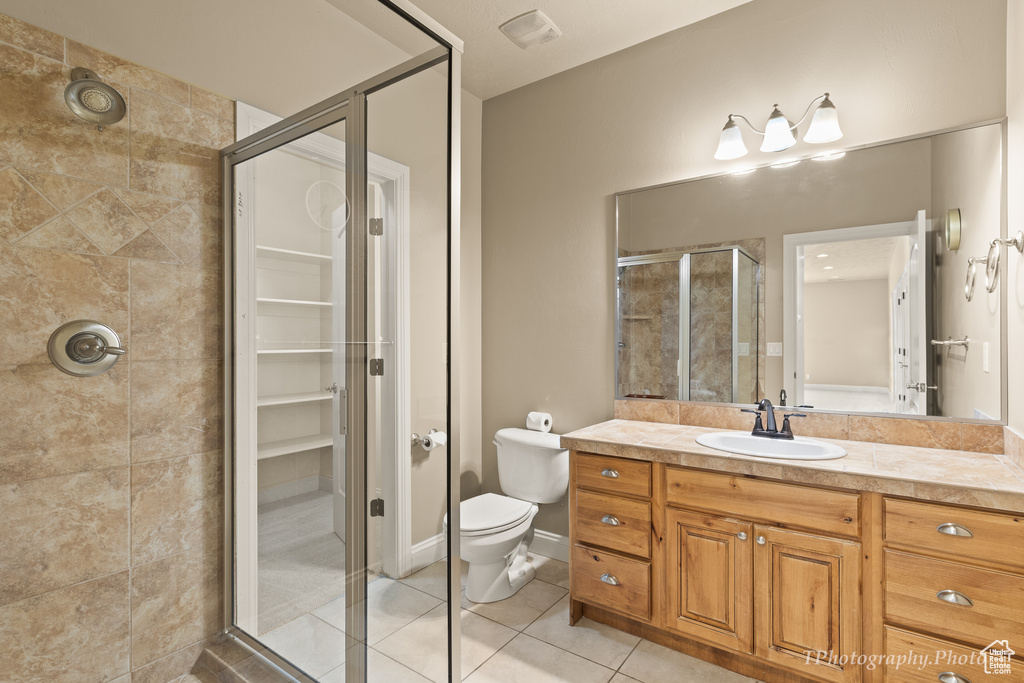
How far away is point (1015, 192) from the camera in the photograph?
5.20 feet

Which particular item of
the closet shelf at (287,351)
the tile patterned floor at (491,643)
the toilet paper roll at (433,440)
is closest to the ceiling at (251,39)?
the closet shelf at (287,351)

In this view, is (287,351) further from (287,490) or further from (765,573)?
(765,573)

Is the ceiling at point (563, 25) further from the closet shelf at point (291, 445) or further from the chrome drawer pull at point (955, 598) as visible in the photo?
the chrome drawer pull at point (955, 598)

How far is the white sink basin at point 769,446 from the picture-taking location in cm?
179

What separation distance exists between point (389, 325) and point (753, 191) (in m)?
1.79

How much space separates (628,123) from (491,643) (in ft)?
8.16

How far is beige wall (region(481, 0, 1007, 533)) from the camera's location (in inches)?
71.7

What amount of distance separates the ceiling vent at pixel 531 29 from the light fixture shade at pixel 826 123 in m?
1.23

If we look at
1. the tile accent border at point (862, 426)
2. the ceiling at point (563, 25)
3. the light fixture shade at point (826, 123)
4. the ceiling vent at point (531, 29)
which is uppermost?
the ceiling at point (563, 25)

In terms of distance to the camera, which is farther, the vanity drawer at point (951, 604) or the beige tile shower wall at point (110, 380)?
the vanity drawer at point (951, 604)

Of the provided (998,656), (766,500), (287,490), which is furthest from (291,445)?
(998,656)

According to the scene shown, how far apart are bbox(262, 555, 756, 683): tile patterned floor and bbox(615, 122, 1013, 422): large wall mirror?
1.07m

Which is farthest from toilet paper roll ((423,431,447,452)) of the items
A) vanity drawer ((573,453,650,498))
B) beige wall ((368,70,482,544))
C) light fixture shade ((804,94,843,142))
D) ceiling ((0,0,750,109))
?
light fixture shade ((804,94,843,142))

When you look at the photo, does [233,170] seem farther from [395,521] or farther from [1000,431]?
[1000,431]
